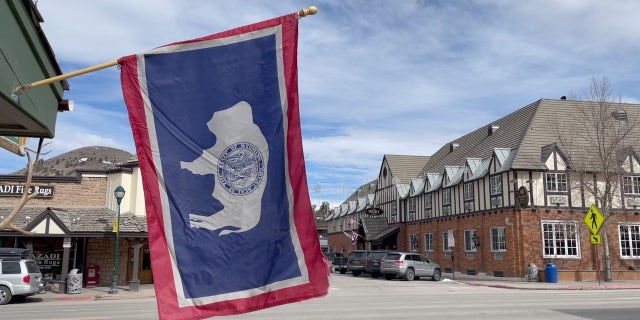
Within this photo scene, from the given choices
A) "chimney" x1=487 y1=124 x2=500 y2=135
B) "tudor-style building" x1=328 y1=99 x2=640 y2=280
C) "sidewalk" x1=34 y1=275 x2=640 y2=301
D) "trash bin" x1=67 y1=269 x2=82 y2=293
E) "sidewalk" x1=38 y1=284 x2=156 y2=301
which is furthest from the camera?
"chimney" x1=487 y1=124 x2=500 y2=135

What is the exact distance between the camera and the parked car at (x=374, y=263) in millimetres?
34406

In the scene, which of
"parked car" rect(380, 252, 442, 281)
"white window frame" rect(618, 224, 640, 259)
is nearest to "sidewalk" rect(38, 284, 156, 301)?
"parked car" rect(380, 252, 442, 281)

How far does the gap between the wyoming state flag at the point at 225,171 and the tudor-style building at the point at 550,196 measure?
26.9 meters

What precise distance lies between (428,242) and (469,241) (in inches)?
265

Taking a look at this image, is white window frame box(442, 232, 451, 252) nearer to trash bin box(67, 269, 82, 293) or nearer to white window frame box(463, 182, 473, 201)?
white window frame box(463, 182, 473, 201)

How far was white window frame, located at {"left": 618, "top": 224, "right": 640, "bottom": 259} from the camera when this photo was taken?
31.5 m

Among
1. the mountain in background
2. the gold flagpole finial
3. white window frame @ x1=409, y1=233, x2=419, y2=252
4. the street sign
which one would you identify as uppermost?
the mountain in background

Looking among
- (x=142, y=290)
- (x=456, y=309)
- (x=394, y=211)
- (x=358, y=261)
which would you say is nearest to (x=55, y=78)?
(x=456, y=309)

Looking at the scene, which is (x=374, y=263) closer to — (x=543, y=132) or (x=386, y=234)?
(x=386, y=234)

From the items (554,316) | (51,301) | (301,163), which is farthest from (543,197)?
(301,163)

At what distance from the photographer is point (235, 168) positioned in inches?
170

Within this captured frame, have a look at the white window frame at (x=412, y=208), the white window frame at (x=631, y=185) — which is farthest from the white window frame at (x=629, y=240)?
the white window frame at (x=412, y=208)

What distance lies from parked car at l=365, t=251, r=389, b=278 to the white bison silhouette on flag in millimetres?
30752

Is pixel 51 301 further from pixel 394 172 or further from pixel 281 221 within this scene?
pixel 394 172
